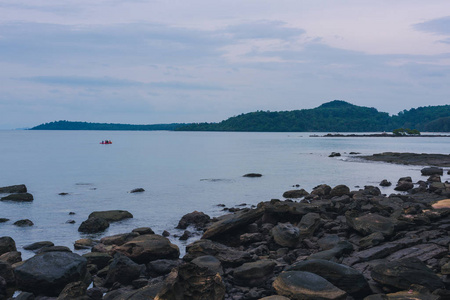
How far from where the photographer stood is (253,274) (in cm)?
1056

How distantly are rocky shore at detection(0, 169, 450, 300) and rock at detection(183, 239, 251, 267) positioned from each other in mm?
30

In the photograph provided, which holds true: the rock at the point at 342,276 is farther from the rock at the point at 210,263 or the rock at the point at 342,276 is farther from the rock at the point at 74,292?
the rock at the point at 74,292

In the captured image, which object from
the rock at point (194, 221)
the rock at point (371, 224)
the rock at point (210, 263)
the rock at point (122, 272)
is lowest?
the rock at point (194, 221)

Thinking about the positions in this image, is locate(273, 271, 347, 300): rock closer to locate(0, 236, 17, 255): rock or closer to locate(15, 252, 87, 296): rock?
locate(15, 252, 87, 296): rock

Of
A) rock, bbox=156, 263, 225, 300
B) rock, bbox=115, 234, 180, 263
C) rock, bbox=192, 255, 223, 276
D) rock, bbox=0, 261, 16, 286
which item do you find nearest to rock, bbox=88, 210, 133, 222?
rock, bbox=115, 234, 180, 263

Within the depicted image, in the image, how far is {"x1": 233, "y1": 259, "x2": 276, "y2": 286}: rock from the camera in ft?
34.4

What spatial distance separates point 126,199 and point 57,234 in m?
11.3

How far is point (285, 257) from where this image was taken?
1253cm

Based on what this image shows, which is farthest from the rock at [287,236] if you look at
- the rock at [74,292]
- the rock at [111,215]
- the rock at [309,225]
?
the rock at [111,215]

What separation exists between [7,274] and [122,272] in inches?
132

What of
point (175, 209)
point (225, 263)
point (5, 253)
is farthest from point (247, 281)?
point (175, 209)

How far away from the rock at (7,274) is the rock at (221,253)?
15.9ft

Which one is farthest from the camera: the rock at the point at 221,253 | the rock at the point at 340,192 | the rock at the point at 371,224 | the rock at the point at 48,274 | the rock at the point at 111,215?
the rock at the point at 340,192

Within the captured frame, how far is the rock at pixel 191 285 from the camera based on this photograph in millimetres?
8273
